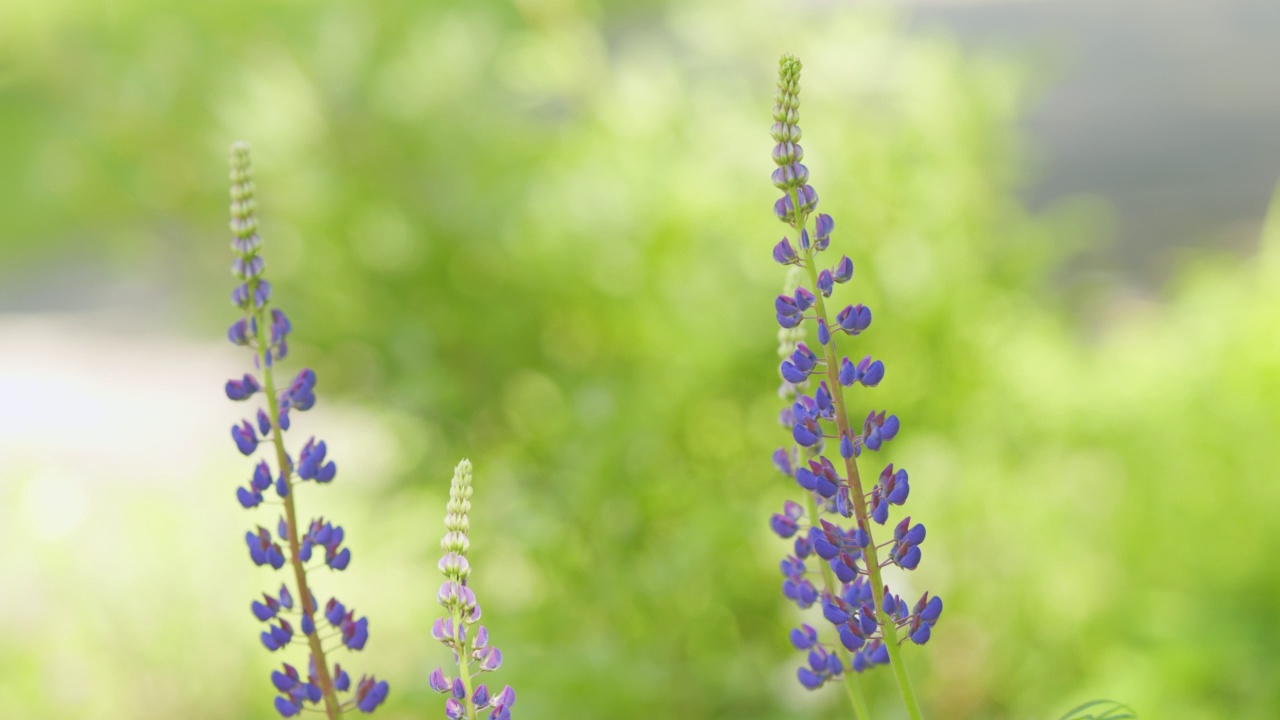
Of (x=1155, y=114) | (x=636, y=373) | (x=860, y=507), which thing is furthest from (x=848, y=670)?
(x=1155, y=114)

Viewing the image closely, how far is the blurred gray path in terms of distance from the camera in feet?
17.3

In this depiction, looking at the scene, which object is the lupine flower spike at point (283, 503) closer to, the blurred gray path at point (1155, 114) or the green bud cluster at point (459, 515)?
the green bud cluster at point (459, 515)

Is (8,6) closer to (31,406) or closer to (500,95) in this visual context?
(500,95)

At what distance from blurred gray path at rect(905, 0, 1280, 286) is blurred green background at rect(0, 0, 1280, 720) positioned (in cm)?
220

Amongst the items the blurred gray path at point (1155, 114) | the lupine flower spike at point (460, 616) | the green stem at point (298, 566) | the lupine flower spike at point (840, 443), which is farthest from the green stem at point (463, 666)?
the blurred gray path at point (1155, 114)

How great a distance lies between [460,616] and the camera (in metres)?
0.66

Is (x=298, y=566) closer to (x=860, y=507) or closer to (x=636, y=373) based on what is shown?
(x=860, y=507)

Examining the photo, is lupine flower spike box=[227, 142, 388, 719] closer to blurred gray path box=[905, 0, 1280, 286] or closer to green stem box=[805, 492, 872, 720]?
green stem box=[805, 492, 872, 720]

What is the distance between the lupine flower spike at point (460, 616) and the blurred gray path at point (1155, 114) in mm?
4297

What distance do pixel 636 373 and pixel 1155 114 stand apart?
521 centimetres

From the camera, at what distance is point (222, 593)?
9.85 feet

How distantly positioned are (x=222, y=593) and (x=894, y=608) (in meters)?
2.69

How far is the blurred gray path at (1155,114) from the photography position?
5258 millimetres

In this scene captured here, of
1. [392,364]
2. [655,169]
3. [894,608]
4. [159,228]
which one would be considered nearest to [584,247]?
[655,169]
